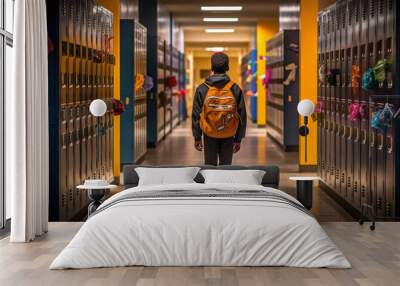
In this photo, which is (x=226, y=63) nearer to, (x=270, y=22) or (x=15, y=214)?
(x=15, y=214)

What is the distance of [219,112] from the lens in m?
9.92

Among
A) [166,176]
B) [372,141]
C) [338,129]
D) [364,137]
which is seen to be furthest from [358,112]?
[166,176]

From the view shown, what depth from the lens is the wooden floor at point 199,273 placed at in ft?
22.5

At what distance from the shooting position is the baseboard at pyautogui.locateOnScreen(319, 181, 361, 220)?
1125 cm

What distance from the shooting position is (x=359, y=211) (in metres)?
11.0

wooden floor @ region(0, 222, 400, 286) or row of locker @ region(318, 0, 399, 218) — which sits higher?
row of locker @ region(318, 0, 399, 218)

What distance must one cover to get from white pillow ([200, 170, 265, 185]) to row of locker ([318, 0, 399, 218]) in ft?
4.40

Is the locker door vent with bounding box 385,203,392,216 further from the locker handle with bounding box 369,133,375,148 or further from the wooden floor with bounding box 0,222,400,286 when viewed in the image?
the wooden floor with bounding box 0,222,400,286

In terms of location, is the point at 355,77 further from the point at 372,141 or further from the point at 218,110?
the point at 218,110

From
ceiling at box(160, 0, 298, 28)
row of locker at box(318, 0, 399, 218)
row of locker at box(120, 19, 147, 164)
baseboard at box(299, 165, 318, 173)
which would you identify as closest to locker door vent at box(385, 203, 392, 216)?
row of locker at box(318, 0, 399, 218)

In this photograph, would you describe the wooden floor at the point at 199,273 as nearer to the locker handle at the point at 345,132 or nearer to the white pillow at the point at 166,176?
the white pillow at the point at 166,176

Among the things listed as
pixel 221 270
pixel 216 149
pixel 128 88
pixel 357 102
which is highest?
pixel 128 88

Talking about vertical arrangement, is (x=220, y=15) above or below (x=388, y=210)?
above

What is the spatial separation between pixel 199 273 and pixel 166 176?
2254 millimetres
